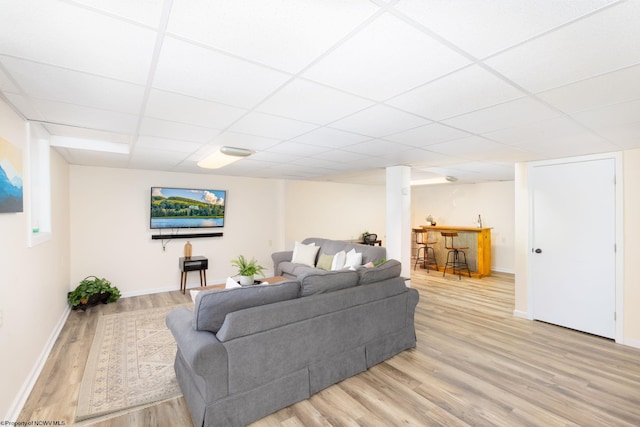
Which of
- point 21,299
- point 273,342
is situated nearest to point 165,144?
point 21,299

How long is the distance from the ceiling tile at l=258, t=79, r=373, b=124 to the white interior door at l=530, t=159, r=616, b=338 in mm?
3549

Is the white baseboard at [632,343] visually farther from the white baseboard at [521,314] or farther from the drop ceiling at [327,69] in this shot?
the drop ceiling at [327,69]

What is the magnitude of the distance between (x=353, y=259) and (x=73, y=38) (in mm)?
4171

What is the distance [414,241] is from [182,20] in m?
8.55

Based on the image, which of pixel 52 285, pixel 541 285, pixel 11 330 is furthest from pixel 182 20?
pixel 541 285

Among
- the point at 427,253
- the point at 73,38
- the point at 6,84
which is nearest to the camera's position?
the point at 73,38

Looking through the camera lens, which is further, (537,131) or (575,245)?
(575,245)

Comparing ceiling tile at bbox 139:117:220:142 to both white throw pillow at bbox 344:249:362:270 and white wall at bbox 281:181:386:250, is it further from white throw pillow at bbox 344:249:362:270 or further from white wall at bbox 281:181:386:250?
white wall at bbox 281:181:386:250

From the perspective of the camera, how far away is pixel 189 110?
229 cm

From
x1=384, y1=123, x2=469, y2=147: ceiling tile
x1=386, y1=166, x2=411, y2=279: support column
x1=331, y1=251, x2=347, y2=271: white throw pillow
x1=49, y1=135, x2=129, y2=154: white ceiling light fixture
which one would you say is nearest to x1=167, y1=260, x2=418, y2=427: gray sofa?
x1=384, y1=123, x2=469, y2=147: ceiling tile

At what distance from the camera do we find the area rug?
7.70 ft

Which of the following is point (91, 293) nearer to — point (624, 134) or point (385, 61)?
point (385, 61)

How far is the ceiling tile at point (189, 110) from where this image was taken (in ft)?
6.77

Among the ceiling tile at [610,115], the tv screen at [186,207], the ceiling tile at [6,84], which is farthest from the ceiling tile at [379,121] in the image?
the tv screen at [186,207]
